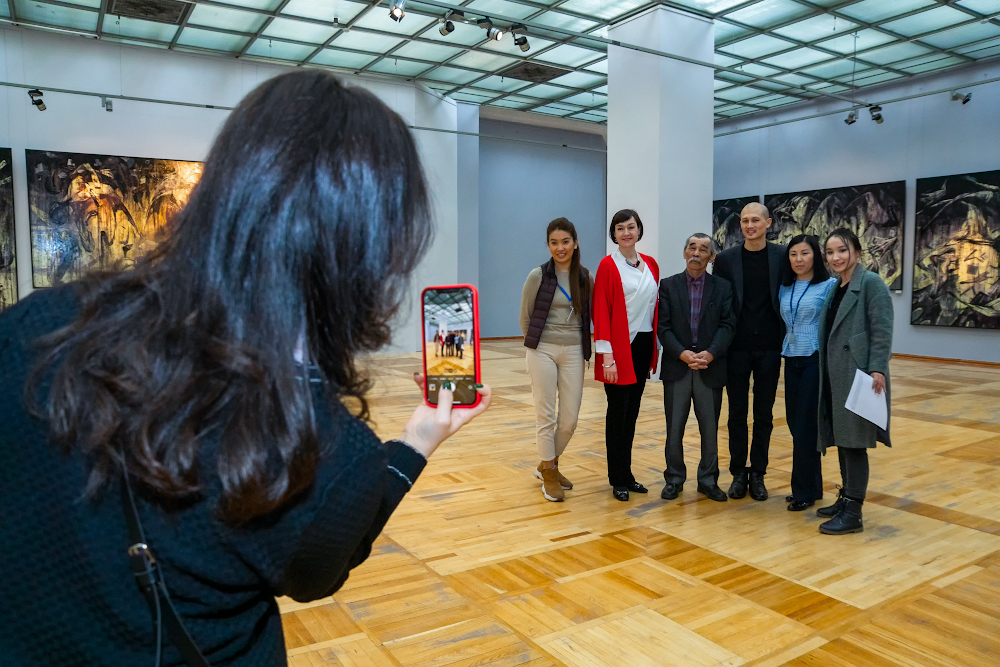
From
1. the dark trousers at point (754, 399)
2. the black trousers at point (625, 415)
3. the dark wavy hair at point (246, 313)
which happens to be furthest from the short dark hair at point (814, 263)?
the dark wavy hair at point (246, 313)

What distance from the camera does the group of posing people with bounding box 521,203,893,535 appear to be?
4.40m

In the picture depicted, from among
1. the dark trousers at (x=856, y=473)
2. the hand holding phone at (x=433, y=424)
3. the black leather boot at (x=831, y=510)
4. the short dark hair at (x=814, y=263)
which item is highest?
the short dark hair at (x=814, y=263)

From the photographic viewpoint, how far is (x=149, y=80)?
1139 cm

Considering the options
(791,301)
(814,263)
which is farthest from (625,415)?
(814,263)

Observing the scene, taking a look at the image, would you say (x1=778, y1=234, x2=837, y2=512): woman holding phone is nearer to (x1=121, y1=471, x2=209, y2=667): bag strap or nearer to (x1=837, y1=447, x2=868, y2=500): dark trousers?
(x1=837, y1=447, x2=868, y2=500): dark trousers

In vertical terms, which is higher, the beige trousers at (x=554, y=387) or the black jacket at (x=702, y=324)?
the black jacket at (x=702, y=324)

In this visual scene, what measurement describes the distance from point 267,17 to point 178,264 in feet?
35.9

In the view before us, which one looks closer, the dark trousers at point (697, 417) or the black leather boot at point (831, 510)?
the black leather boot at point (831, 510)

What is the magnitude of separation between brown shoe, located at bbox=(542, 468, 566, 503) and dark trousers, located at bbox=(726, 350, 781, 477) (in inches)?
46.2

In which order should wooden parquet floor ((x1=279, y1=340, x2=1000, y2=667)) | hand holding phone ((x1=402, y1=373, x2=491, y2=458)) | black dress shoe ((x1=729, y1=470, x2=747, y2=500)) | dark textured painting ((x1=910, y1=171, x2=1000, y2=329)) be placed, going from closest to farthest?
1. hand holding phone ((x1=402, y1=373, x2=491, y2=458))
2. wooden parquet floor ((x1=279, y1=340, x2=1000, y2=667))
3. black dress shoe ((x1=729, y1=470, x2=747, y2=500))
4. dark textured painting ((x1=910, y1=171, x2=1000, y2=329))

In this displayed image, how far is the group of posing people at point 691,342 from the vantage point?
4398 millimetres

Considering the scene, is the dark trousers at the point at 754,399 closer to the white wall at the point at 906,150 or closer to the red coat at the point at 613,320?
the red coat at the point at 613,320

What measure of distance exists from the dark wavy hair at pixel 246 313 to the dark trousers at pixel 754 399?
408cm

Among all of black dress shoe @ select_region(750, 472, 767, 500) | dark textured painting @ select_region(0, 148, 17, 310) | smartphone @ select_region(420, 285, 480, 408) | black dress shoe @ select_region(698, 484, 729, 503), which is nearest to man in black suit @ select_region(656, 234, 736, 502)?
black dress shoe @ select_region(698, 484, 729, 503)
